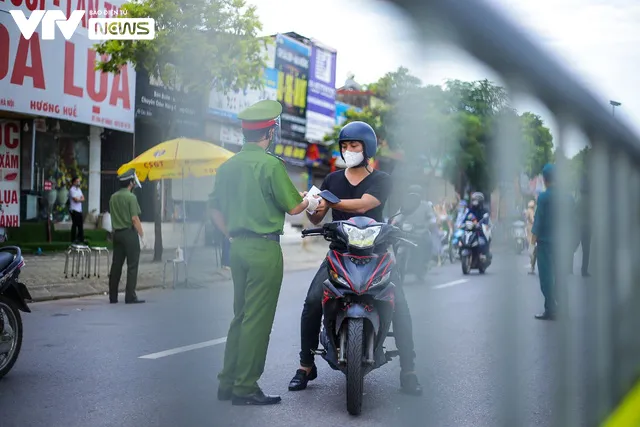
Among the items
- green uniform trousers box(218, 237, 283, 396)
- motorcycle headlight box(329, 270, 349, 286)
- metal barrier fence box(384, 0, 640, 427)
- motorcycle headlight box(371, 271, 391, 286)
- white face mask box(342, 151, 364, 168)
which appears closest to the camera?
metal barrier fence box(384, 0, 640, 427)

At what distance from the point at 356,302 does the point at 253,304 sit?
43.7 inches

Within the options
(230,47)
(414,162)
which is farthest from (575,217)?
(230,47)

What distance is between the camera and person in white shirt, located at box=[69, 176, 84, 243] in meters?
1.14

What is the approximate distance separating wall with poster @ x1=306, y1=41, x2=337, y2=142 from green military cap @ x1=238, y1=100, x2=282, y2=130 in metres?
0.04

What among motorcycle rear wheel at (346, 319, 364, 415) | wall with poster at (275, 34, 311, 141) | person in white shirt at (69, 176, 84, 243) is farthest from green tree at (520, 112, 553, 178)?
motorcycle rear wheel at (346, 319, 364, 415)

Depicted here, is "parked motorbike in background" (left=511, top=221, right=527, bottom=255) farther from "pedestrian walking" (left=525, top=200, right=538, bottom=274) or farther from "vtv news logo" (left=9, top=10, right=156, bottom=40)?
"vtv news logo" (left=9, top=10, right=156, bottom=40)

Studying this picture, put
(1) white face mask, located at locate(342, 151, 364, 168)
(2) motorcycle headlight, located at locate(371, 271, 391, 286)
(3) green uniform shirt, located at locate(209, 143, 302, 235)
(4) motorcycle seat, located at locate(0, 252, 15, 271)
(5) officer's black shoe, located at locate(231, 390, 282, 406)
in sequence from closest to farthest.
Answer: (3) green uniform shirt, located at locate(209, 143, 302, 235) → (1) white face mask, located at locate(342, 151, 364, 168) → (5) officer's black shoe, located at locate(231, 390, 282, 406) → (2) motorcycle headlight, located at locate(371, 271, 391, 286) → (4) motorcycle seat, located at locate(0, 252, 15, 271)

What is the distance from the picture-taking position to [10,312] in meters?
4.15

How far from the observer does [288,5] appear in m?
0.84

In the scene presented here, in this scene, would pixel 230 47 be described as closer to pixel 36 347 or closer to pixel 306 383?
pixel 306 383

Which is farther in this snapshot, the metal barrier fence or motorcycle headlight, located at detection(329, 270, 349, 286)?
motorcycle headlight, located at detection(329, 270, 349, 286)

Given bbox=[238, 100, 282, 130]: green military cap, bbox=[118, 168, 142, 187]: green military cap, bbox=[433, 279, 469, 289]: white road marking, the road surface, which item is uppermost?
bbox=[238, 100, 282, 130]: green military cap

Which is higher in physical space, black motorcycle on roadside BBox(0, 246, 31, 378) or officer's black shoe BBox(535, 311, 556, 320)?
officer's black shoe BBox(535, 311, 556, 320)

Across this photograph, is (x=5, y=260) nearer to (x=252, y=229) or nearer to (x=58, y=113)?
(x=252, y=229)
